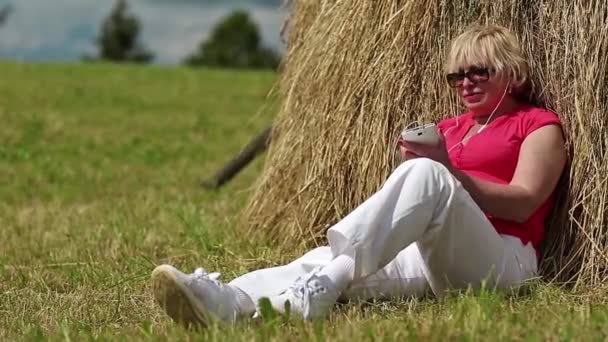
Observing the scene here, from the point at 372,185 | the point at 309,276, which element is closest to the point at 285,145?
the point at 372,185

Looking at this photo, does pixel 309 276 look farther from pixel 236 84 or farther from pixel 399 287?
pixel 236 84

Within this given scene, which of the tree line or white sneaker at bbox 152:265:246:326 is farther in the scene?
the tree line

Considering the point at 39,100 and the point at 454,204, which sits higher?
the point at 454,204

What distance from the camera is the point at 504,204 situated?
438cm

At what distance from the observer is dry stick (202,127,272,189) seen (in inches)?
323

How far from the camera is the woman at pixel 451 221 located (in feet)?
13.3

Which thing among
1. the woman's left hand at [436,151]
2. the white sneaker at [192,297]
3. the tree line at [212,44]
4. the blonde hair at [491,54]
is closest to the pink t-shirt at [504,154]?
the blonde hair at [491,54]

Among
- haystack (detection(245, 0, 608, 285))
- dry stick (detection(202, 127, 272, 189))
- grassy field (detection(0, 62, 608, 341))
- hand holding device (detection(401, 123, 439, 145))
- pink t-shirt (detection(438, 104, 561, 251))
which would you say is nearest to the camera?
grassy field (detection(0, 62, 608, 341))

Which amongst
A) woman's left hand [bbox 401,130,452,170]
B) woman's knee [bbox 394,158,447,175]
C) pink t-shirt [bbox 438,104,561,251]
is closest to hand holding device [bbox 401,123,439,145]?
woman's left hand [bbox 401,130,452,170]

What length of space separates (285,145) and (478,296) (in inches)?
92.2

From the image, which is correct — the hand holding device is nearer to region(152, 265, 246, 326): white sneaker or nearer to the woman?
the woman

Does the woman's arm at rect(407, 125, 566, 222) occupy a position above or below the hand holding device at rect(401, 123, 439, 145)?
below

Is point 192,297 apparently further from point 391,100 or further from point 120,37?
point 120,37

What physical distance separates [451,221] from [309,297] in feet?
A: 1.94
